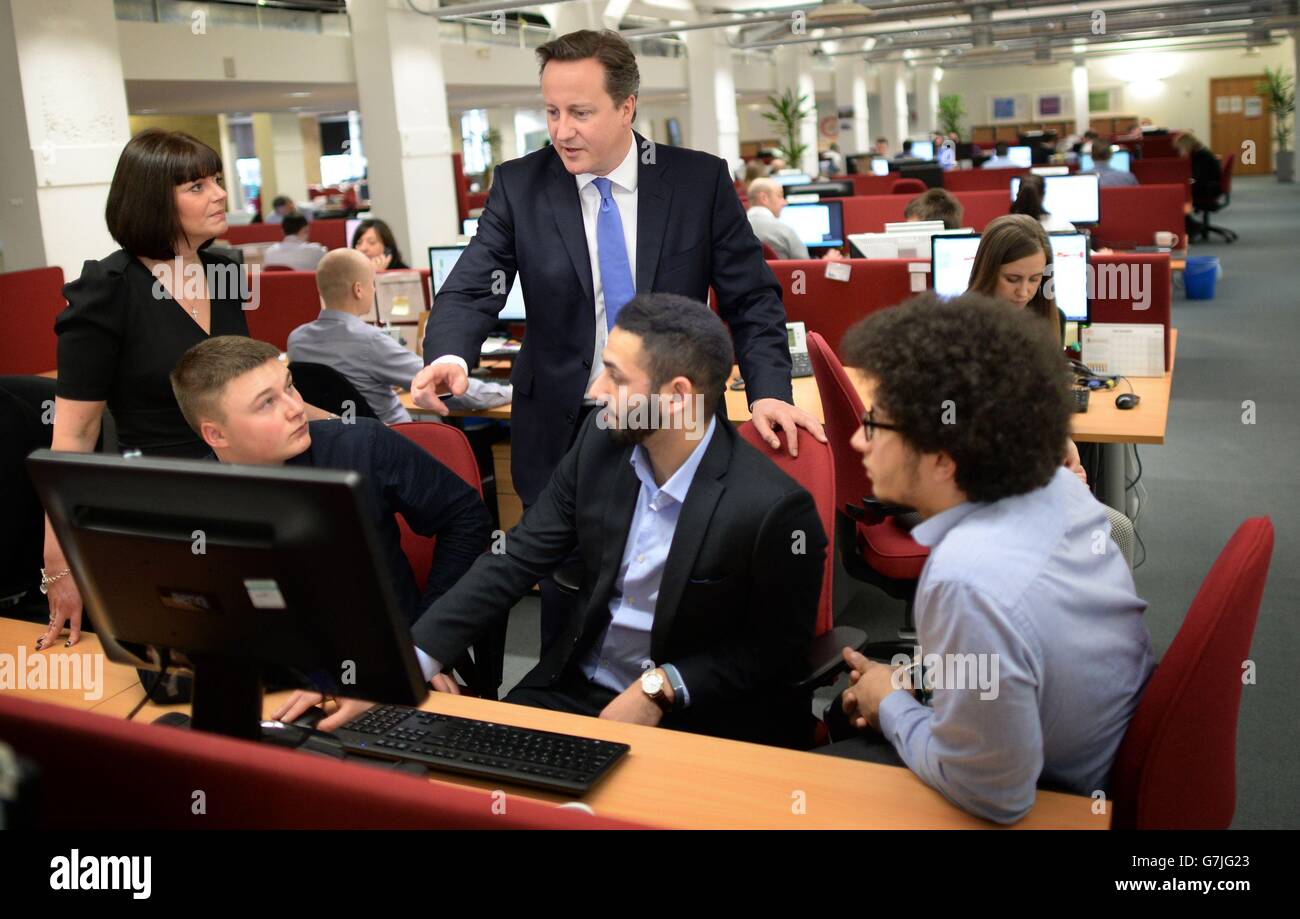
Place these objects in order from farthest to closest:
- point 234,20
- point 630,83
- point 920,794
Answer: point 234,20 < point 630,83 < point 920,794

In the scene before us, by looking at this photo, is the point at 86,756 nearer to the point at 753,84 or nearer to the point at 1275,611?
the point at 1275,611

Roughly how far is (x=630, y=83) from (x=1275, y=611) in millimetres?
2557

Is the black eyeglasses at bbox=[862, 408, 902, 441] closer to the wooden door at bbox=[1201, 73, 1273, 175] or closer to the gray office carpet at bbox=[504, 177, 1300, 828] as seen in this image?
the gray office carpet at bbox=[504, 177, 1300, 828]

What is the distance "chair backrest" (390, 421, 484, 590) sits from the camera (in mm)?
2262

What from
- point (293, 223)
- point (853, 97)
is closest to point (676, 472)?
point (293, 223)

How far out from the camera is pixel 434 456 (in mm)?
2252

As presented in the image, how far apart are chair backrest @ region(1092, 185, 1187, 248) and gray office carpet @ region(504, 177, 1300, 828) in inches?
29.0

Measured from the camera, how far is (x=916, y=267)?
429 cm

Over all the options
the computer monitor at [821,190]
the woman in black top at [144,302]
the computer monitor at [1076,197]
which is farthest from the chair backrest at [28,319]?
the computer monitor at [821,190]

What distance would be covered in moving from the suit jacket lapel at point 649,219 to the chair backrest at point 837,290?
2.06 metres

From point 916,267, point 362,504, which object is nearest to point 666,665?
point 362,504

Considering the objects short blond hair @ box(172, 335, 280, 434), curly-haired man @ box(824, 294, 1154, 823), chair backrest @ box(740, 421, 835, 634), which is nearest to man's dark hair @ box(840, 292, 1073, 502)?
curly-haired man @ box(824, 294, 1154, 823)
